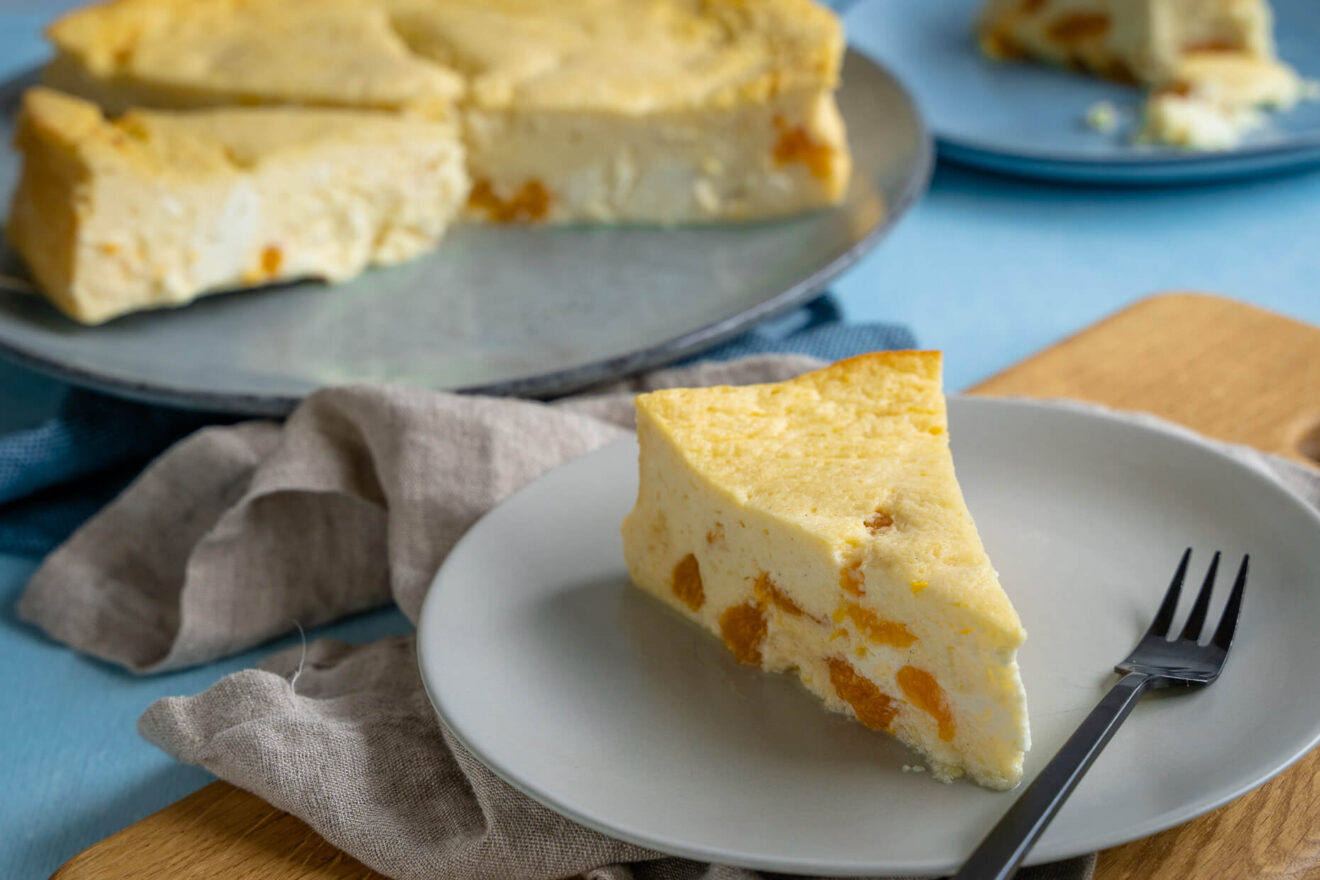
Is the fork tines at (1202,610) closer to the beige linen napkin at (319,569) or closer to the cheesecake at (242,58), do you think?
the beige linen napkin at (319,569)

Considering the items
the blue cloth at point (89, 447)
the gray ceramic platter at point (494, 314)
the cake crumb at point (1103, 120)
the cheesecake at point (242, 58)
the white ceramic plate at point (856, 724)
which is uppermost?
the cheesecake at point (242, 58)

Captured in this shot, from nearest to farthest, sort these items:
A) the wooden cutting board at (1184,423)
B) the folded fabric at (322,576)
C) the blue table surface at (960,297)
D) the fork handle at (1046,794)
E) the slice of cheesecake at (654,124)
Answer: the fork handle at (1046,794) < the wooden cutting board at (1184,423) < the folded fabric at (322,576) < the blue table surface at (960,297) < the slice of cheesecake at (654,124)

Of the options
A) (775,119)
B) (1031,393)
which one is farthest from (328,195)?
(1031,393)

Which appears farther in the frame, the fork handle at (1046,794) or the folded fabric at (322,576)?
the folded fabric at (322,576)

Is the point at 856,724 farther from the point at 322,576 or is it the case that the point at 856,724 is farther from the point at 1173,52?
the point at 1173,52

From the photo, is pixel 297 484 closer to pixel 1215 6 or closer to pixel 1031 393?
pixel 1031 393

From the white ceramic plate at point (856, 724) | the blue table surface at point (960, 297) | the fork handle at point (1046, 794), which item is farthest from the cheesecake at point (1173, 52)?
the fork handle at point (1046, 794)
